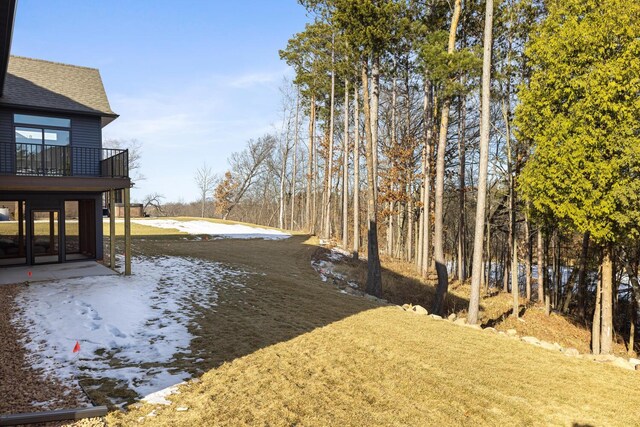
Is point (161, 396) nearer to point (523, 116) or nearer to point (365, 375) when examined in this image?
point (365, 375)

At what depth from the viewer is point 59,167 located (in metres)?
13.6

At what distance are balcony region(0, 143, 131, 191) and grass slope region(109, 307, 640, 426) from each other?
8.59m

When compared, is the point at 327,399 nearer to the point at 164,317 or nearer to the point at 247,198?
the point at 164,317

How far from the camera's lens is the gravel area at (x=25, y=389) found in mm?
4855

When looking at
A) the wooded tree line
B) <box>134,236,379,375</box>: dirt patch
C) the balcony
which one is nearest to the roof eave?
the balcony

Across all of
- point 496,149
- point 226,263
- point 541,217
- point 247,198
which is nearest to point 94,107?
point 226,263

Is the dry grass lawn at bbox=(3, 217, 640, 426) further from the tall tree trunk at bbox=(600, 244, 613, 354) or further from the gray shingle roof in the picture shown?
the gray shingle roof

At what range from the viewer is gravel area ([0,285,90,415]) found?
486 centimetres

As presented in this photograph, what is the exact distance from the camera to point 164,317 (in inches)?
344

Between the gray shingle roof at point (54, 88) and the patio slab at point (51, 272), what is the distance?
5.46 m

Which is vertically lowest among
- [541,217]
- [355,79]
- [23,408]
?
[23,408]

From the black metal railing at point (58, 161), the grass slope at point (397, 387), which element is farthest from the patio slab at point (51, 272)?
the grass slope at point (397, 387)

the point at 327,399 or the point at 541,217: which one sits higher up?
the point at 541,217

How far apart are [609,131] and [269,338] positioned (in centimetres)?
1000
